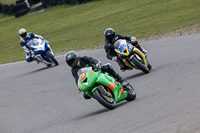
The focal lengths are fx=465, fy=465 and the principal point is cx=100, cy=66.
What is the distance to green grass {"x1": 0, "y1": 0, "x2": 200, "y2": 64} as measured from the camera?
21938 millimetres

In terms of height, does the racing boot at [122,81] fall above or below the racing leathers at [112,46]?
above

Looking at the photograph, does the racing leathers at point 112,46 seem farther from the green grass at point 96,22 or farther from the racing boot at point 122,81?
the green grass at point 96,22

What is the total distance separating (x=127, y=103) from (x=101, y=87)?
2.69 feet

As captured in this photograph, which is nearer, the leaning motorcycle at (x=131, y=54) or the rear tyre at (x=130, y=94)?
the rear tyre at (x=130, y=94)

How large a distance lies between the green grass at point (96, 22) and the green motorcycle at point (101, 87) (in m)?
10.8

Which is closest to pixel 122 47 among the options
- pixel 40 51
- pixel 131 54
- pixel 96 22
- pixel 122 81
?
pixel 131 54

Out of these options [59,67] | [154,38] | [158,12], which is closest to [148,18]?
[158,12]

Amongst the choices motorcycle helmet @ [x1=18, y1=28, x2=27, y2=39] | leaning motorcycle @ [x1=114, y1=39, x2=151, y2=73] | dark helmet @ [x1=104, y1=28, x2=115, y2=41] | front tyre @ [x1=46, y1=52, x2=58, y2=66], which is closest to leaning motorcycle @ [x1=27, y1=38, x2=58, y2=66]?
front tyre @ [x1=46, y1=52, x2=58, y2=66]

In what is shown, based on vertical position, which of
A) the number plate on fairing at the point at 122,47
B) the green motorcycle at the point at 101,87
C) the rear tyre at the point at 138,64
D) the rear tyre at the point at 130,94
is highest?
the green motorcycle at the point at 101,87

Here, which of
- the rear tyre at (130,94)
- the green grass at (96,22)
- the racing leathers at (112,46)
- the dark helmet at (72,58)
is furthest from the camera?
the green grass at (96,22)

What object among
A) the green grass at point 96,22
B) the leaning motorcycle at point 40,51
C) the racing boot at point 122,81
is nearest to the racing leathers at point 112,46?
the racing boot at point 122,81

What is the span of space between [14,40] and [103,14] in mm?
7222

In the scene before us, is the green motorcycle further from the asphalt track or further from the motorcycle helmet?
the motorcycle helmet

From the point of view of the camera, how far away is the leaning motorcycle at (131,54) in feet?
37.1
